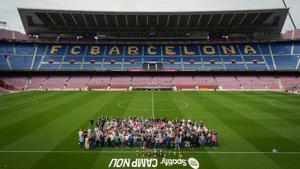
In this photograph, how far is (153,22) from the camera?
3147 inches

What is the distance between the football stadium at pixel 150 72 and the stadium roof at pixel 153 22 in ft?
0.97

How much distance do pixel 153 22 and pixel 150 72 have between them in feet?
50.2

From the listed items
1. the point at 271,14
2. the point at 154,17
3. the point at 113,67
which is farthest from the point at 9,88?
the point at 271,14

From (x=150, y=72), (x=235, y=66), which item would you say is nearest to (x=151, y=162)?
(x=150, y=72)

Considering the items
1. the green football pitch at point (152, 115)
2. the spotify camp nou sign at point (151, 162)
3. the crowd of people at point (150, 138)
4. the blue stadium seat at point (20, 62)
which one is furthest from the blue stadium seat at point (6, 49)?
the spotify camp nou sign at point (151, 162)

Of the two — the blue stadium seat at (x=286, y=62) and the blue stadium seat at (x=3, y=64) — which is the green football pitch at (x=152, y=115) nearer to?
the blue stadium seat at (x=3, y=64)

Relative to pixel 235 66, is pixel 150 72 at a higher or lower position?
lower

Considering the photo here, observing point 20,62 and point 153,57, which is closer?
point 20,62

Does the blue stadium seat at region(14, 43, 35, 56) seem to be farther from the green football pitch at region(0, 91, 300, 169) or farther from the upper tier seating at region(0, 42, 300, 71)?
the green football pitch at region(0, 91, 300, 169)

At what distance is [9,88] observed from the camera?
64.8 meters

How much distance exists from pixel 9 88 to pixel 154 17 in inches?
1620

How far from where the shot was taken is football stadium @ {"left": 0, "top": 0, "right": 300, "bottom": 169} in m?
29.0

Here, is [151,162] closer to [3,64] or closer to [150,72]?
[150,72]

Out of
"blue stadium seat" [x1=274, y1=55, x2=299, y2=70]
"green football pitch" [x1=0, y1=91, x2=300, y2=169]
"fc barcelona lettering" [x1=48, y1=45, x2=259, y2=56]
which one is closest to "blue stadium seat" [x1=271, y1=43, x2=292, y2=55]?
"blue stadium seat" [x1=274, y1=55, x2=299, y2=70]
